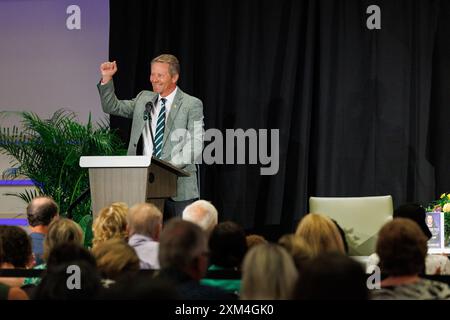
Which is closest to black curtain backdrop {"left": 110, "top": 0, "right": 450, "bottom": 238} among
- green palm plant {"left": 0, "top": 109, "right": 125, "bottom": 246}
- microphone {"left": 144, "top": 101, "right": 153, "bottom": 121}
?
green palm plant {"left": 0, "top": 109, "right": 125, "bottom": 246}

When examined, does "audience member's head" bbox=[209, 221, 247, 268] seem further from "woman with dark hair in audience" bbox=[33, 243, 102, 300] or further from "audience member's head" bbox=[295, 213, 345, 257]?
"woman with dark hair in audience" bbox=[33, 243, 102, 300]

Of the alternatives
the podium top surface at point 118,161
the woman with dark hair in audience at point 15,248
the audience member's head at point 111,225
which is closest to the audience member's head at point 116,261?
the woman with dark hair in audience at point 15,248

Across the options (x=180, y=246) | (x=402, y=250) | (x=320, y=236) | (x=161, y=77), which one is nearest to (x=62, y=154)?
(x=161, y=77)

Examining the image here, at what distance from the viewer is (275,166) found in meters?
7.01

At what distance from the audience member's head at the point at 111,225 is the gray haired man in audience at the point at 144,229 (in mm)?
175

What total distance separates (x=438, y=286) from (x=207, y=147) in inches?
171

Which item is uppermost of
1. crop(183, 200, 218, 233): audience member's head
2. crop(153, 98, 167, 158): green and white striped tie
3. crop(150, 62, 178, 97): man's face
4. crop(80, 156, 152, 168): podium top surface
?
crop(150, 62, 178, 97): man's face

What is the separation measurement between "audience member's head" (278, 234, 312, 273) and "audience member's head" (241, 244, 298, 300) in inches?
22.8

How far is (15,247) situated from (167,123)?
7.19ft

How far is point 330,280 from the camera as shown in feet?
7.39

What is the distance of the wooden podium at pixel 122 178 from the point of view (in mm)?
4484

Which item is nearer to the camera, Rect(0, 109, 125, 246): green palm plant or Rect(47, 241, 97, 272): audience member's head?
Rect(47, 241, 97, 272): audience member's head

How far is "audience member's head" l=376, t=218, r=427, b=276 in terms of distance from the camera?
2891 millimetres
